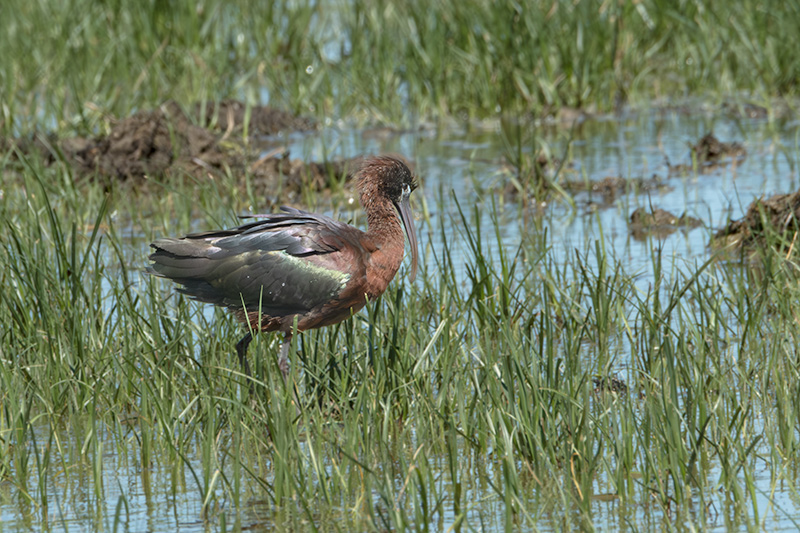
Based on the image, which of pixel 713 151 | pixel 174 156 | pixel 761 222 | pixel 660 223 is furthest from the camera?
pixel 713 151

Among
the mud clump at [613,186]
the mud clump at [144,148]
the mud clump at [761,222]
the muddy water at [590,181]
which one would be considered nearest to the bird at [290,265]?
the muddy water at [590,181]

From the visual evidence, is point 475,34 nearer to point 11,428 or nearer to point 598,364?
point 598,364

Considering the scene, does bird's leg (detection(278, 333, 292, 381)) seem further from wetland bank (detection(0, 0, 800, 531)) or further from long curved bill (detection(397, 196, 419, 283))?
long curved bill (detection(397, 196, 419, 283))

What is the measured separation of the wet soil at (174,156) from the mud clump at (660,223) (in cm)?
190

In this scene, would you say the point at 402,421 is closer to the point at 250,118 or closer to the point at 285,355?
the point at 285,355

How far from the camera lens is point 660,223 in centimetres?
702

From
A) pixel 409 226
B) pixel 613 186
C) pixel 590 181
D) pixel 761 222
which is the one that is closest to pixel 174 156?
pixel 590 181

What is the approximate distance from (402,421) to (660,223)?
3.03m

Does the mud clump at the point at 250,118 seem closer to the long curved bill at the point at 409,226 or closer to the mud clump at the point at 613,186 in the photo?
the mud clump at the point at 613,186

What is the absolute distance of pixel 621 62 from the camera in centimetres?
990

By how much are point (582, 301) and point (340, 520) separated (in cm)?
244

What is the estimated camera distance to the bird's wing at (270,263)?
4.72 meters

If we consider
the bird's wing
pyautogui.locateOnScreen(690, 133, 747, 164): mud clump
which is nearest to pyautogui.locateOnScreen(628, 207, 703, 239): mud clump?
pyautogui.locateOnScreen(690, 133, 747, 164): mud clump

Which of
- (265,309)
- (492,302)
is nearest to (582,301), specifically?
(492,302)
